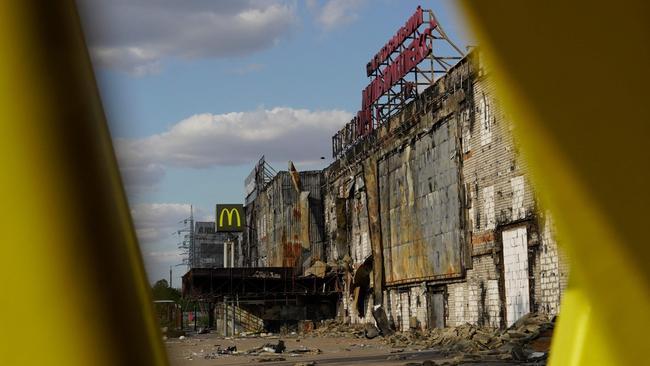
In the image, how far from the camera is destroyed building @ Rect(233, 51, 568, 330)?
19.5 m

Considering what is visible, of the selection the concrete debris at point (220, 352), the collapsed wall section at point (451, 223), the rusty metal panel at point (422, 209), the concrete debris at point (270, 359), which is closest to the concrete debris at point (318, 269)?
the collapsed wall section at point (451, 223)

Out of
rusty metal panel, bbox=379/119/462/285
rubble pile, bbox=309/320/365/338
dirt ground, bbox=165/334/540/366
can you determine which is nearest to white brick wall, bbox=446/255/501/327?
rusty metal panel, bbox=379/119/462/285

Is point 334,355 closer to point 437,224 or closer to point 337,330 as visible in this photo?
point 437,224

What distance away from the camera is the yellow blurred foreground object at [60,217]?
2.66ft

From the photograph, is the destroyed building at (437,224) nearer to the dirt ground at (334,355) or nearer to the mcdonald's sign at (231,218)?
the dirt ground at (334,355)

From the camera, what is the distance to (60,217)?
824 mm

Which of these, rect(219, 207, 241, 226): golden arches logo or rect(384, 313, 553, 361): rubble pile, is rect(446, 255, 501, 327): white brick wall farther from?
rect(219, 207, 241, 226): golden arches logo

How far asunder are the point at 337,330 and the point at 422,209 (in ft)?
33.2

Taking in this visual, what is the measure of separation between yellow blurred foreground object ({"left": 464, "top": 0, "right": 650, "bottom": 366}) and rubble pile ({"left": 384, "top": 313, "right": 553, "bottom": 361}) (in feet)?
52.2

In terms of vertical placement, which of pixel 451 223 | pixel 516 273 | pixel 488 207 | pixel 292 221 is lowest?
pixel 516 273

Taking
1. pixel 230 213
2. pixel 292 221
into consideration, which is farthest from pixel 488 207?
pixel 230 213

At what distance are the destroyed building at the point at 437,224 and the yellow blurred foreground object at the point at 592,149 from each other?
12229 millimetres

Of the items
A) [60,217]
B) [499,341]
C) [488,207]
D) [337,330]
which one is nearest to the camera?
[60,217]

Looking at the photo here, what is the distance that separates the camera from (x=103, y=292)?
0.83m
